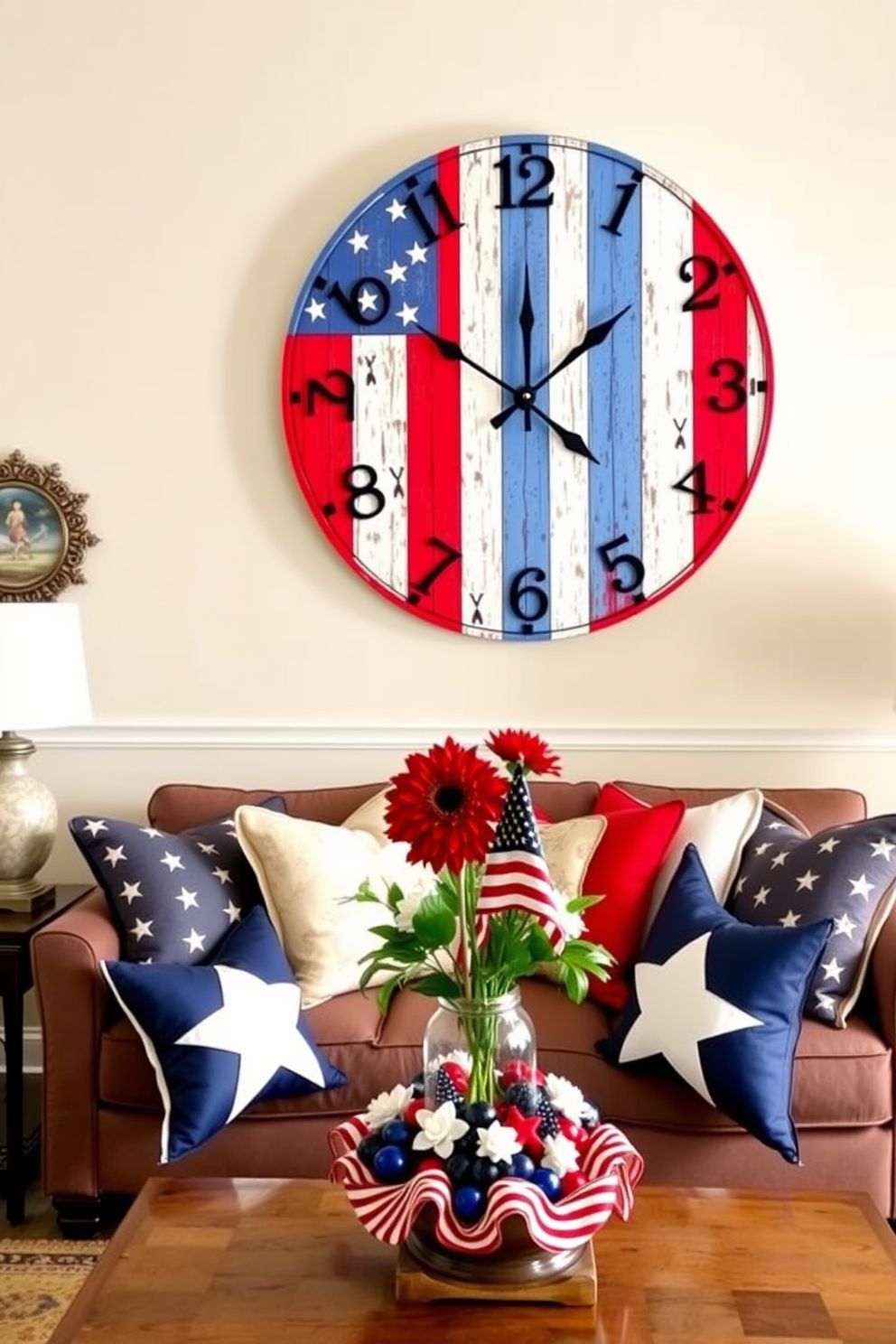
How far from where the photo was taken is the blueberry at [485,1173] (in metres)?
1.58

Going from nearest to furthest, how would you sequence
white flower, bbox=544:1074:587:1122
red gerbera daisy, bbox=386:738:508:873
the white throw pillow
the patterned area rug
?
red gerbera daisy, bbox=386:738:508:873
white flower, bbox=544:1074:587:1122
the patterned area rug
the white throw pillow

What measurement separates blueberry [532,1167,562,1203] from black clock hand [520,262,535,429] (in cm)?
211

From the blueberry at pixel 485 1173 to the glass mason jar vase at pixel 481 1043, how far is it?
2.9 inches

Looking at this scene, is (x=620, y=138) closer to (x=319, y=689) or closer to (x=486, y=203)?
(x=486, y=203)

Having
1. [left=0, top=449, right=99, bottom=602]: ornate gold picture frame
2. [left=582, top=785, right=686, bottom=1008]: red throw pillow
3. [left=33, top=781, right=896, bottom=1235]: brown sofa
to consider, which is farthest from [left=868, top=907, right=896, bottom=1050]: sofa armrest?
[left=0, top=449, right=99, bottom=602]: ornate gold picture frame

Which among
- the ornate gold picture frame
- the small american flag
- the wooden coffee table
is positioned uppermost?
the ornate gold picture frame

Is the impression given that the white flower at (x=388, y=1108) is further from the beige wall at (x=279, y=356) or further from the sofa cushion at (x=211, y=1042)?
the beige wall at (x=279, y=356)

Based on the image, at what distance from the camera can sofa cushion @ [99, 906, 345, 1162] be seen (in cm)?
238

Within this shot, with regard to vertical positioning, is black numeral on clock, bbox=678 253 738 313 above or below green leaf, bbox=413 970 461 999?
above

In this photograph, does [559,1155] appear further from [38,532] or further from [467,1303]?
[38,532]

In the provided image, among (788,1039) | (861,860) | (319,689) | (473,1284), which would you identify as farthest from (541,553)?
(473,1284)

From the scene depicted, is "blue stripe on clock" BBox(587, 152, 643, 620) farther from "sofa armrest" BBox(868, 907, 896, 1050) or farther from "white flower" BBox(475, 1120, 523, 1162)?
"white flower" BBox(475, 1120, 523, 1162)

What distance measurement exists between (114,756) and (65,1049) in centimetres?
103

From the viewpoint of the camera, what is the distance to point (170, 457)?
3.41 metres
